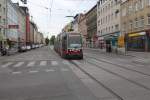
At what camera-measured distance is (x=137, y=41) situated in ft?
172

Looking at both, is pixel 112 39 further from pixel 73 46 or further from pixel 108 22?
pixel 73 46

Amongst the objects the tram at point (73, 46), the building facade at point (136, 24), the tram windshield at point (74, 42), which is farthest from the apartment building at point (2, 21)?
the tram windshield at point (74, 42)

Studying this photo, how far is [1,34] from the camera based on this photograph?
60.7 metres

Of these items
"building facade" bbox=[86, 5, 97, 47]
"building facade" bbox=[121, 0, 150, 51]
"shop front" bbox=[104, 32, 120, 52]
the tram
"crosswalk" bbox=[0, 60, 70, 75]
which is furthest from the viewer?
"building facade" bbox=[86, 5, 97, 47]

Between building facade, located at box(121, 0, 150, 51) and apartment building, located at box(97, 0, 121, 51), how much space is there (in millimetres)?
4247

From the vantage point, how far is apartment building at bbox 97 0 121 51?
68206mm

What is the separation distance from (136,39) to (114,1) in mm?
20515

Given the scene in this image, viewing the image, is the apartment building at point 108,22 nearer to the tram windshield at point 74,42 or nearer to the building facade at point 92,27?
the building facade at point 92,27

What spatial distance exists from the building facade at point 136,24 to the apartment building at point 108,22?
4.25 metres

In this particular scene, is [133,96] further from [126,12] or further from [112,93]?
[126,12]

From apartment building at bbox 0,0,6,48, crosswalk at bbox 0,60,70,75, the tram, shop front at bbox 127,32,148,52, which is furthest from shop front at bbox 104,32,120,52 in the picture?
crosswalk at bbox 0,60,70,75

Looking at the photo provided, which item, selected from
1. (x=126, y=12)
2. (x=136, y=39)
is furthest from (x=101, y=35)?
(x=136, y=39)

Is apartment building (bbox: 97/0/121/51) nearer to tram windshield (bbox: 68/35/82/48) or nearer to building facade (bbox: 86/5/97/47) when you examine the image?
building facade (bbox: 86/5/97/47)

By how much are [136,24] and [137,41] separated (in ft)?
11.4
